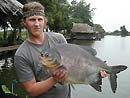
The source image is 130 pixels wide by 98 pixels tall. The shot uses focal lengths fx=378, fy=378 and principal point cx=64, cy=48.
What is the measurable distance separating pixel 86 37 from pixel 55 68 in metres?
82.4

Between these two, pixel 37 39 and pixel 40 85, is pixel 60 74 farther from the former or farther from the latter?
pixel 37 39

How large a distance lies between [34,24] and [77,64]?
0.68 m

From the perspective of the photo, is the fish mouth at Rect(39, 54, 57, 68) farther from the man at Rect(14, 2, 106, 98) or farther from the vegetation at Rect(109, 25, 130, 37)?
the vegetation at Rect(109, 25, 130, 37)

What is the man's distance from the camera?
3.92 metres

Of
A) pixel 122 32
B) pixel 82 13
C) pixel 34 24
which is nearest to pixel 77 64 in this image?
pixel 34 24

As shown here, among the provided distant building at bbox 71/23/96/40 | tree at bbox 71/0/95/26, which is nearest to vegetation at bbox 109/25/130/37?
tree at bbox 71/0/95/26

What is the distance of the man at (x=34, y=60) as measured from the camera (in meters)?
3.92

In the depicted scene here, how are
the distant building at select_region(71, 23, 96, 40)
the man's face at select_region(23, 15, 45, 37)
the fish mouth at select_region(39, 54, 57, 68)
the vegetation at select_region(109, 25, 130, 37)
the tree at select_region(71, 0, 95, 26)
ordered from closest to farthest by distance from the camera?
1. the fish mouth at select_region(39, 54, 57, 68)
2. the man's face at select_region(23, 15, 45, 37)
3. the distant building at select_region(71, 23, 96, 40)
4. the tree at select_region(71, 0, 95, 26)
5. the vegetation at select_region(109, 25, 130, 37)

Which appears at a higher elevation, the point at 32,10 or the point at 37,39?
the point at 32,10

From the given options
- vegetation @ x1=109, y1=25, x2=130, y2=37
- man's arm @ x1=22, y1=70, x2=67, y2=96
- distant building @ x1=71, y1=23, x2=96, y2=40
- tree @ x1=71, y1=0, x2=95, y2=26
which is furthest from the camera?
vegetation @ x1=109, y1=25, x2=130, y2=37

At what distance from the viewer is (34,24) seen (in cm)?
387

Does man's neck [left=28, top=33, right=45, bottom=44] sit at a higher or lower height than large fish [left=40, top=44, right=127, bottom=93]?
higher

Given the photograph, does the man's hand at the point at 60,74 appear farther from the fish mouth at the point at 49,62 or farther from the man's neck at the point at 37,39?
the man's neck at the point at 37,39

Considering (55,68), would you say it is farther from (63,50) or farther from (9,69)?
(9,69)
